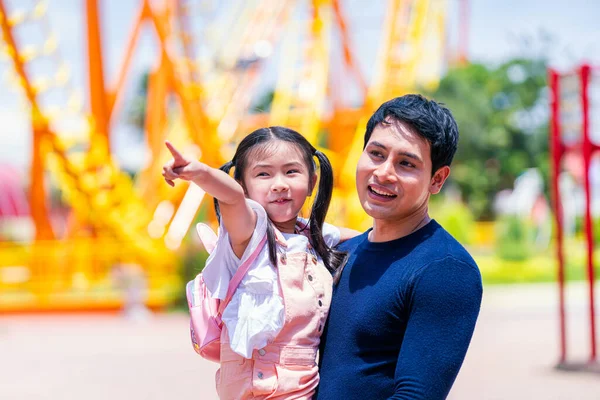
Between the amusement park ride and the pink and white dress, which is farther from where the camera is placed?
the amusement park ride

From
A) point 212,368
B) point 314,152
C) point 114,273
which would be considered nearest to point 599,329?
point 212,368

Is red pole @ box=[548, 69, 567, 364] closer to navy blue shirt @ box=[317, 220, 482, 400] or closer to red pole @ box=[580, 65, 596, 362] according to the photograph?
red pole @ box=[580, 65, 596, 362]

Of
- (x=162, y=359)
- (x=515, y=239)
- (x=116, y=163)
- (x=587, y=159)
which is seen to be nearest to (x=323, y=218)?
(x=587, y=159)

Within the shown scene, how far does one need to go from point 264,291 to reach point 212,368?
522 cm

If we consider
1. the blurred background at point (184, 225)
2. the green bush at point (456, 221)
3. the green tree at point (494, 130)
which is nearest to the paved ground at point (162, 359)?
the blurred background at point (184, 225)

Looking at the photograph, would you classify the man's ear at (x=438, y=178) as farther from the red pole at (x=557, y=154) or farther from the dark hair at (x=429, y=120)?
the red pole at (x=557, y=154)

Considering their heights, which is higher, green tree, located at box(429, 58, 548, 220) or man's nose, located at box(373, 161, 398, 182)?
green tree, located at box(429, 58, 548, 220)

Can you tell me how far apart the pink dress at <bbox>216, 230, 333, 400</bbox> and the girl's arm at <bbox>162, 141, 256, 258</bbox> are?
0.39 ft

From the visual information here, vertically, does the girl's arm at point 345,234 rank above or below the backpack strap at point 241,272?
above

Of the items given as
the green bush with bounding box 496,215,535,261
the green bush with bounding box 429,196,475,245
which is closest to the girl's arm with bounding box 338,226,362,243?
the green bush with bounding box 496,215,535,261

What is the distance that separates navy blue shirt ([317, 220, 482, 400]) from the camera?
1451 mm

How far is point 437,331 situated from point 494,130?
2671cm

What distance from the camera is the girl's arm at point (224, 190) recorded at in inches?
56.9

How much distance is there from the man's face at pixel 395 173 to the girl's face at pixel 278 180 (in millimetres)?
158
